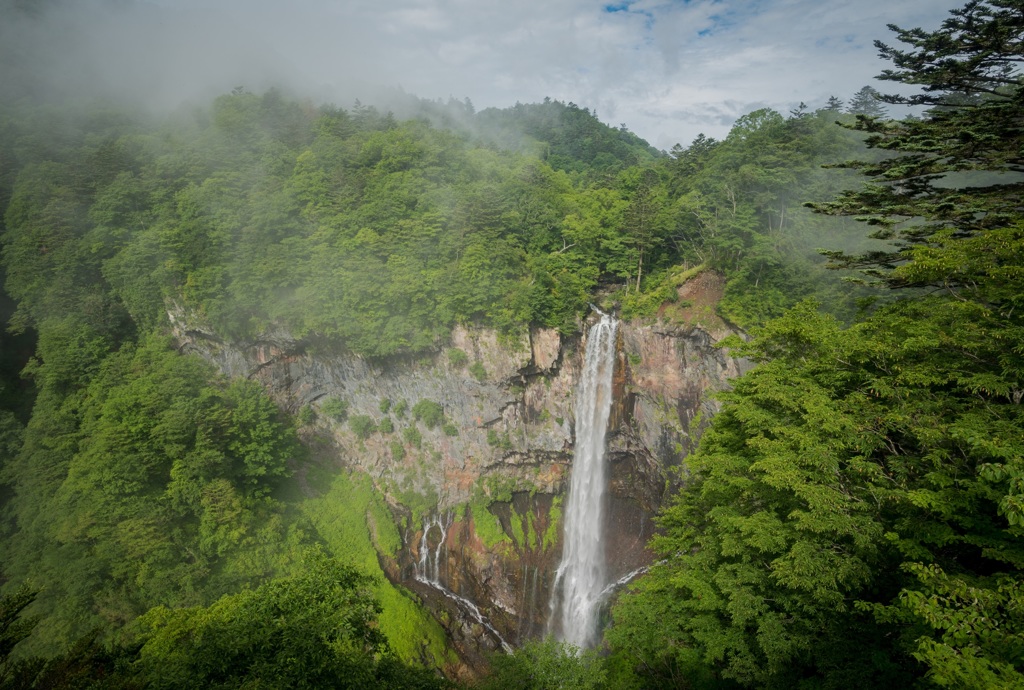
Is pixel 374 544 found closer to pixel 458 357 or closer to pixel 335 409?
pixel 335 409

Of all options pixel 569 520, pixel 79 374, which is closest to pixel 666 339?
pixel 569 520

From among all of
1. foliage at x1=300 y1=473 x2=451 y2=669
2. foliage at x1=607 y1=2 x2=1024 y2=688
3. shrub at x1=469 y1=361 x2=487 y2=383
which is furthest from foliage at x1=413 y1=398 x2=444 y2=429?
foliage at x1=607 y1=2 x2=1024 y2=688

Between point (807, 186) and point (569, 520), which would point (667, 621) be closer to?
point (569, 520)

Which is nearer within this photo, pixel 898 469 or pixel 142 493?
pixel 898 469

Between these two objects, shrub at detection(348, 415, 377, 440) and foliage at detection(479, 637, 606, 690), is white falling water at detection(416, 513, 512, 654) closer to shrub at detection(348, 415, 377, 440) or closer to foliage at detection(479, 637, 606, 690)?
shrub at detection(348, 415, 377, 440)

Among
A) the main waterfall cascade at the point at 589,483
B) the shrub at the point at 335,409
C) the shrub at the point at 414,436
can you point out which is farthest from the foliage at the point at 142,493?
the main waterfall cascade at the point at 589,483

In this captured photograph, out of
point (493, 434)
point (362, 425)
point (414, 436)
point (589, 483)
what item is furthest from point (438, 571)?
point (589, 483)
